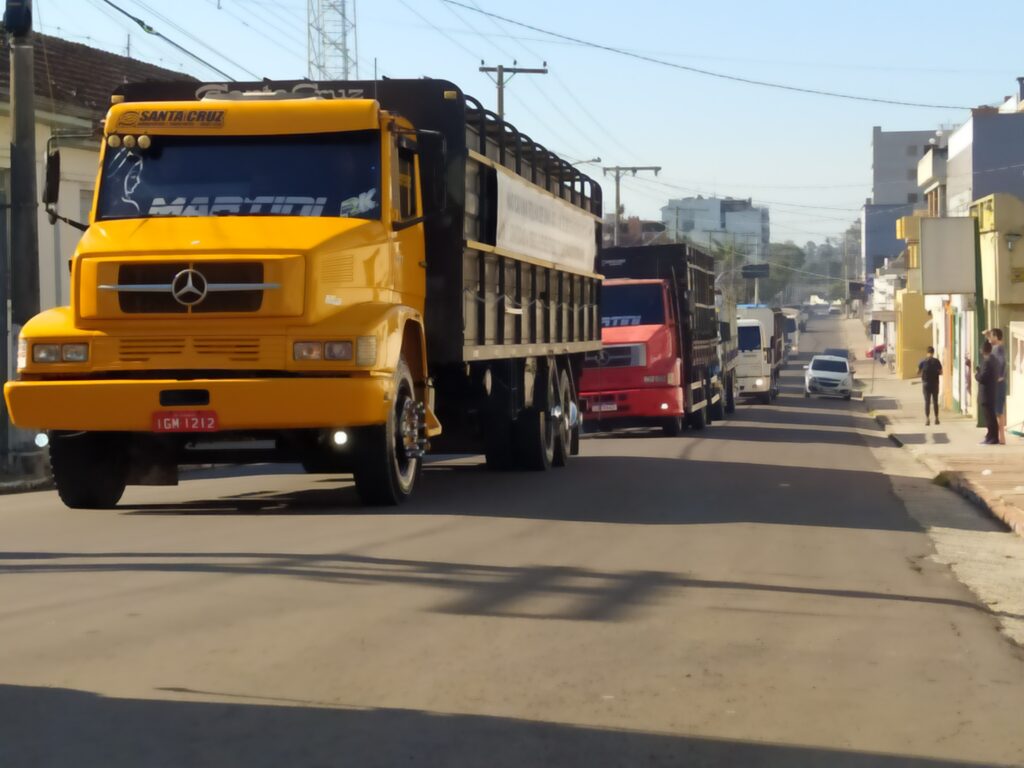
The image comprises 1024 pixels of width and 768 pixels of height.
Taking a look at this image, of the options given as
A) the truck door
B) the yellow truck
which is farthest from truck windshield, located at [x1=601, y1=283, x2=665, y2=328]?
the truck door

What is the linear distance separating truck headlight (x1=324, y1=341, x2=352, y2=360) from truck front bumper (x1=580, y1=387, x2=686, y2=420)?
17.0 meters

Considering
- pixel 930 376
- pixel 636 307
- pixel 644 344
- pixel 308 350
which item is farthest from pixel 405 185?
pixel 930 376

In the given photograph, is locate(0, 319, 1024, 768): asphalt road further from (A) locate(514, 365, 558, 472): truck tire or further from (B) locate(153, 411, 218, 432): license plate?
(A) locate(514, 365, 558, 472): truck tire

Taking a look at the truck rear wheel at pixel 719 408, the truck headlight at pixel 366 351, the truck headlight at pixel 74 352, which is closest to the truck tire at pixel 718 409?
the truck rear wheel at pixel 719 408

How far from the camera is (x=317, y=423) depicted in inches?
451

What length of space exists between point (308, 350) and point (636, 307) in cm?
1770

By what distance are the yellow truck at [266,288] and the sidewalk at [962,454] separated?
533 cm

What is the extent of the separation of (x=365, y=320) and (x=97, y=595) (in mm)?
4219

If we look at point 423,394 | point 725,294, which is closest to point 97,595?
point 423,394

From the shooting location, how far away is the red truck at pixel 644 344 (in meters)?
28.3

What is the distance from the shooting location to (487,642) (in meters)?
6.88

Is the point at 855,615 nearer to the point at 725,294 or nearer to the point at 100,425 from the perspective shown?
the point at 100,425

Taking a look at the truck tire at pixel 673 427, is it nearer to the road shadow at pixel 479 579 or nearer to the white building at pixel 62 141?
the white building at pixel 62 141

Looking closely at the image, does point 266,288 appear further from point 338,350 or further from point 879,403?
point 879,403
